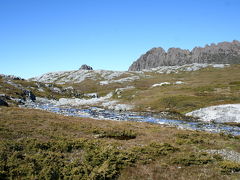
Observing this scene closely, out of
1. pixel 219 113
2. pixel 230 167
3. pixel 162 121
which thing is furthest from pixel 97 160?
pixel 219 113

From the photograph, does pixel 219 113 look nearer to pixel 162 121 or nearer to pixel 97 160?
pixel 162 121

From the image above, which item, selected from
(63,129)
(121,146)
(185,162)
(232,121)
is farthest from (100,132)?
(232,121)

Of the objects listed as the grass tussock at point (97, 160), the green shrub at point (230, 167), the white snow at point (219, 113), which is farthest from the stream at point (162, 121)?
the green shrub at point (230, 167)

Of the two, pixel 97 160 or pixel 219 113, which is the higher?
pixel 97 160

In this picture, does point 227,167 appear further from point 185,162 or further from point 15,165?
point 15,165

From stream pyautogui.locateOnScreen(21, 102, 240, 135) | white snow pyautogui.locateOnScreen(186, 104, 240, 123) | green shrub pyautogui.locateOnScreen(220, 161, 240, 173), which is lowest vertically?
stream pyautogui.locateOnScreen(21, 102, 240, 135)

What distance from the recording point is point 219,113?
6562 cm

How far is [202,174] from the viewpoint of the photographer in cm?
1836

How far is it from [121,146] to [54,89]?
449 feet

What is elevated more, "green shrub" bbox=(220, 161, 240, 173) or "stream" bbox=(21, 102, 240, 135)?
"green shrub" bbox=(220, 161, 240, 173)

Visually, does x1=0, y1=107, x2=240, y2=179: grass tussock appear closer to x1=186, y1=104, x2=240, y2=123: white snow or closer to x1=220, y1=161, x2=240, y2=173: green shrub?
x1=220, y1=161, x2=240, y2=173: green shrub

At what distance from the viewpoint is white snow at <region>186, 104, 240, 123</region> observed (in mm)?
62125

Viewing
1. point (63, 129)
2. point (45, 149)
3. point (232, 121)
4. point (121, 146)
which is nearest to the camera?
point (45, 149)

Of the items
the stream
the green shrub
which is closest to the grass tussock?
the green shrub
